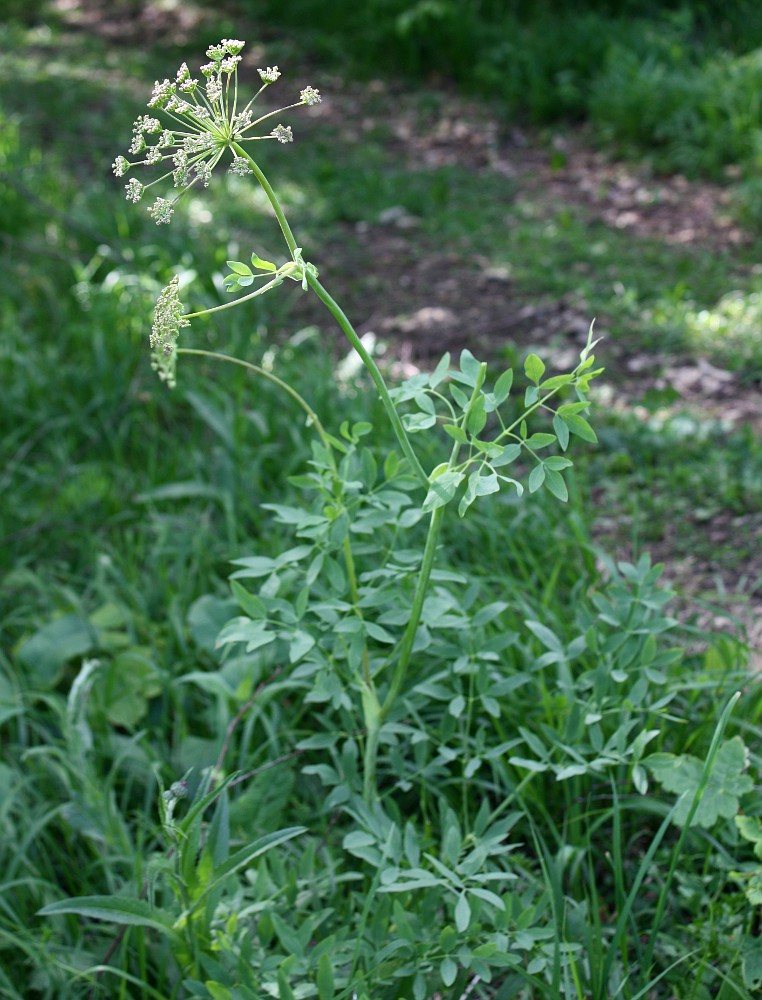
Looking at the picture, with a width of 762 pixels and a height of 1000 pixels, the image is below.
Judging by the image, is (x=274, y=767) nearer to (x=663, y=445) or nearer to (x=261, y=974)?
(x=261, y=974)

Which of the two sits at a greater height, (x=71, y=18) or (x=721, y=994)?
(x=71, y=18)

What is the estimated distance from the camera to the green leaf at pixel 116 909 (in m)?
1.35

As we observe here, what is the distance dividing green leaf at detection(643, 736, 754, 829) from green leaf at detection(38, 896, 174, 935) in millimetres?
796

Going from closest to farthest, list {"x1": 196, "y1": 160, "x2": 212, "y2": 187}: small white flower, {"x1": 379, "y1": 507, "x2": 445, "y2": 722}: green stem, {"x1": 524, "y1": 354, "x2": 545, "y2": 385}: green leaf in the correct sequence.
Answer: {"x1": 196, "y1": 160, "x2": 212, "y2": 187}: small white flower
{"x1": 524, "y1": 354, "x2": 545, "y2": 385}: green leaf
{"x1": 379, "y1": 507, "x2": 445, "y2": 722}: green stem

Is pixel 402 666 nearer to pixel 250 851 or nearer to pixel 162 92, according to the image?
pixel 250 851

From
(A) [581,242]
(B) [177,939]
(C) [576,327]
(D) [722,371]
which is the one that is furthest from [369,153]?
(B) [177,939]

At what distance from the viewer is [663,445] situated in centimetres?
293

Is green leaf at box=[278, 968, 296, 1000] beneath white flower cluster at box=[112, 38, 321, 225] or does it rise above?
beneath

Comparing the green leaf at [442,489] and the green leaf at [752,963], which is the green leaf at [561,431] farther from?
the green leaf at [752,963]

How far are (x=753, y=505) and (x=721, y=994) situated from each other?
1.47 meters

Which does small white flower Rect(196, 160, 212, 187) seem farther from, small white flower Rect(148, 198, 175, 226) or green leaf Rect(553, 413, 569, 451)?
green leaf Rect(553, 413, 569, 451)

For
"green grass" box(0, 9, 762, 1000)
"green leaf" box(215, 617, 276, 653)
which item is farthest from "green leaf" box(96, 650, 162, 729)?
"green leaf" box(215, 617, 276, 653)

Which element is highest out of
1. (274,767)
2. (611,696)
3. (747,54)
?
(747,54)

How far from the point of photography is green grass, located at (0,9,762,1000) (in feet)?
5.06
